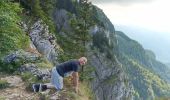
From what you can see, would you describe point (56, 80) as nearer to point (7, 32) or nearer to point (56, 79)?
point (56, 79)

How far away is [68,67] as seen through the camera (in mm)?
19266

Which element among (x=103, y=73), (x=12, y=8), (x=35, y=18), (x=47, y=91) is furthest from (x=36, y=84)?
(x=103, y=73)

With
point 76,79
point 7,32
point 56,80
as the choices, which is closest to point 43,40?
point 7,32

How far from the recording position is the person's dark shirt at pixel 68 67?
18.9 metres

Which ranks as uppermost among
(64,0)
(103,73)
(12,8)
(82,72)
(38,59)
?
(64,0)

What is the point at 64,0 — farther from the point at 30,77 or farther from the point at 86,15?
the point at 30,77

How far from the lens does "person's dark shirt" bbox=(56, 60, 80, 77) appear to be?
1891cm

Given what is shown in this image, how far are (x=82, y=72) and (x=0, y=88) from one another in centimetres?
3764

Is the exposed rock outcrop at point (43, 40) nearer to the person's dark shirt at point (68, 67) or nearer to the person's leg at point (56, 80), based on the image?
the person's leg at point (56, 80)

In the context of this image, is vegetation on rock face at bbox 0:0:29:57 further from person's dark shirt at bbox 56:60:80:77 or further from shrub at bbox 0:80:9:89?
person's dark shirt at bbox 56:60:80:77

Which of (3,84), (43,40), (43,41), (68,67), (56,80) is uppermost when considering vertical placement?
(43,40)

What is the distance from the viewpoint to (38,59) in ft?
84.8

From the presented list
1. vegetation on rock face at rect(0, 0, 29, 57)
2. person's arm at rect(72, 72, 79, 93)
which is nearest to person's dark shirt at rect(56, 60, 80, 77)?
person's arm at rect(72, 72, 79, 93)

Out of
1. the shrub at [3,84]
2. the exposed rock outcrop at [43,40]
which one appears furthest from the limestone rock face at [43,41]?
the shrub at [3,84]
